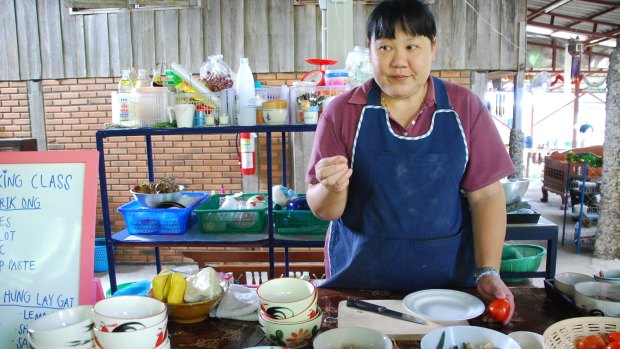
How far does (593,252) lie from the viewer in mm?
6309

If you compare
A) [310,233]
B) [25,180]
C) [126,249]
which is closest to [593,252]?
[310,233]

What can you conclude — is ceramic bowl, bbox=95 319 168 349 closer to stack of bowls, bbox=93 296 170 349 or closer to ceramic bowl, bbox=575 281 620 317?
stack of bowls, bbox=93 296 170 349

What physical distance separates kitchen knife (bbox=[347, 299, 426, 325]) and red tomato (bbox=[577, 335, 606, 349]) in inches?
14.3

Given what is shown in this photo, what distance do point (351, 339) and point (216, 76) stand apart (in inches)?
86.2

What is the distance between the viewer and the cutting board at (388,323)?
3.93 feet

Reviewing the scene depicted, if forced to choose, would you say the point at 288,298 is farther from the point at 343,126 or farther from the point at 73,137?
the point at 73,137

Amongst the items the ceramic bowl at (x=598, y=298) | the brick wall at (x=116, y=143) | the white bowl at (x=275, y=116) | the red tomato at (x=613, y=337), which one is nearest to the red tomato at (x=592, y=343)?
the red tomato at (x=613, y=337)

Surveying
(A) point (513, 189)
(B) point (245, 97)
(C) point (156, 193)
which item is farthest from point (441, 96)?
(C) point (156, 193)

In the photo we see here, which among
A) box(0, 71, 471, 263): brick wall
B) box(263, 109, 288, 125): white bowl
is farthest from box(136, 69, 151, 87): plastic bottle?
box(0, 71, 471, 263): brick wall

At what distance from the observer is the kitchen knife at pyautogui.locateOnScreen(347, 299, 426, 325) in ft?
4.11

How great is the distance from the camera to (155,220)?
3.24 metres

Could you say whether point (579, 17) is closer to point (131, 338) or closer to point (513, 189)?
point (513, 189)

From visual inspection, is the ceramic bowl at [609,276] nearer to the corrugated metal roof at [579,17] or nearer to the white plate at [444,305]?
the white plate at [444,305]

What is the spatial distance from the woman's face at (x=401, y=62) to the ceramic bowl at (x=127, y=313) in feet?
3.30
